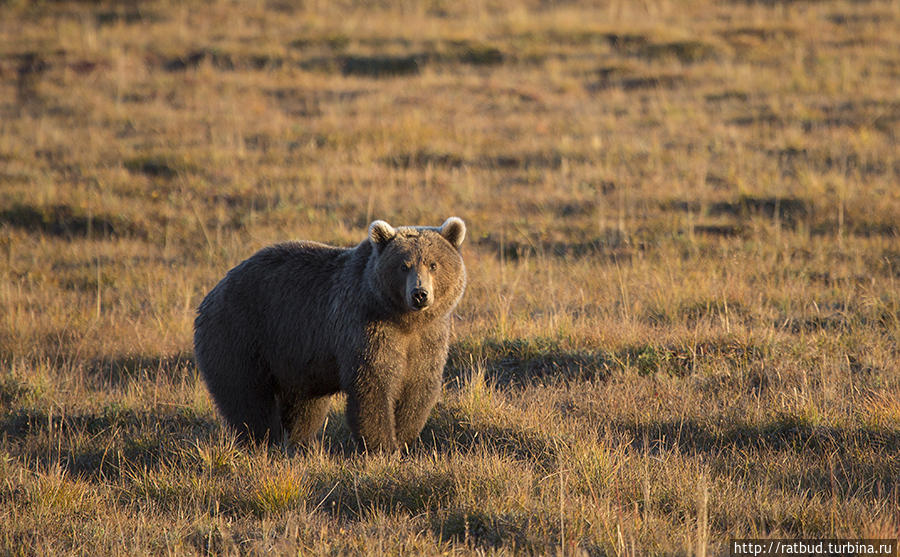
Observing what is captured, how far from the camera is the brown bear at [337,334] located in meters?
5.55

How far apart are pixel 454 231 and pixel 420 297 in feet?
2.64

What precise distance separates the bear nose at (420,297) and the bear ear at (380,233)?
1.92 ft

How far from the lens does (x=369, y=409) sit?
5539mm

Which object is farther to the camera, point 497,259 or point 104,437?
point 497,259

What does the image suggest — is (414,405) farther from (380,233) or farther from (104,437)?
(104,437)

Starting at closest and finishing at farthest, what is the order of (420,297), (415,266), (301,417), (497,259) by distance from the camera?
(420,297)
(415,266)
(301,417)
(497,259)

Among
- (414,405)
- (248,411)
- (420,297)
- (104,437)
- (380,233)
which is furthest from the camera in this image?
(104,437)

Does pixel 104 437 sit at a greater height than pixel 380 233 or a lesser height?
lesser

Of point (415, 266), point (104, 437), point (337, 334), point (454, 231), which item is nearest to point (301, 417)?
point (337, 334)

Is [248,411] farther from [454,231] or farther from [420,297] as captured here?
[454,231]

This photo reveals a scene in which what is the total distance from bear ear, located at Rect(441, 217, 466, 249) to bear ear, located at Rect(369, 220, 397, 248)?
35 centimetres

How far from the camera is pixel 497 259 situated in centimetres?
1114

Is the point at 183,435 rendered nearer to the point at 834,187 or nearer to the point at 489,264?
the point at 489,264

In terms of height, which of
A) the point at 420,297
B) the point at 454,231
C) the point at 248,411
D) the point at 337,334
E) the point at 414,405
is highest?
the point at 454,231
